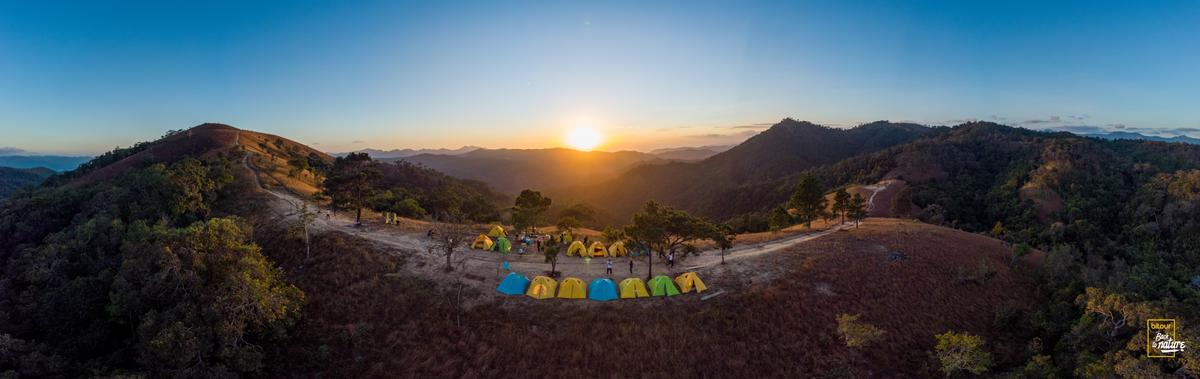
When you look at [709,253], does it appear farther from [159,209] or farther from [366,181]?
[159,209]

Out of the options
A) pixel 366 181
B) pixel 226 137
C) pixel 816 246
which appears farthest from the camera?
pixel 226 137

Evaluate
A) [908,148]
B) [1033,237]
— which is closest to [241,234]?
[1033,237]

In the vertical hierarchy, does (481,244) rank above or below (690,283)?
above

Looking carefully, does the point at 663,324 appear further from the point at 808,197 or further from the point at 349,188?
the point at 349,188

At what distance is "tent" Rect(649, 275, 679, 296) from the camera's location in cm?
3072

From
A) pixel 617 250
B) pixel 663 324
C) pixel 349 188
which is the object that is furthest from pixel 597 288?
pixel 349 188

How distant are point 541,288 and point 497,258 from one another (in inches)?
378

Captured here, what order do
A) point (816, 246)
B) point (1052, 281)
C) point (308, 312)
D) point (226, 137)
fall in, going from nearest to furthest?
point (308, 312)
point (1052, 281)
point (816, 246)
point (226, 137)

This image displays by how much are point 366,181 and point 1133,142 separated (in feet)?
745

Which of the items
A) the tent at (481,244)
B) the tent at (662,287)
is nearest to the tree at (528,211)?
the tent at (481,244)

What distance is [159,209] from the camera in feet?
149

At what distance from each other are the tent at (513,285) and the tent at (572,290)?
2.65 metres

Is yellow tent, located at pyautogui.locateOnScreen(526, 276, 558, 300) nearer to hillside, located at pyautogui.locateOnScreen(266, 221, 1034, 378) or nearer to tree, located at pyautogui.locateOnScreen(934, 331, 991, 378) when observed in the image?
hillside, located at pyautogui.locateOnScreen(266, 221, 1034, 378)

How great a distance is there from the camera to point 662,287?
30953mm
